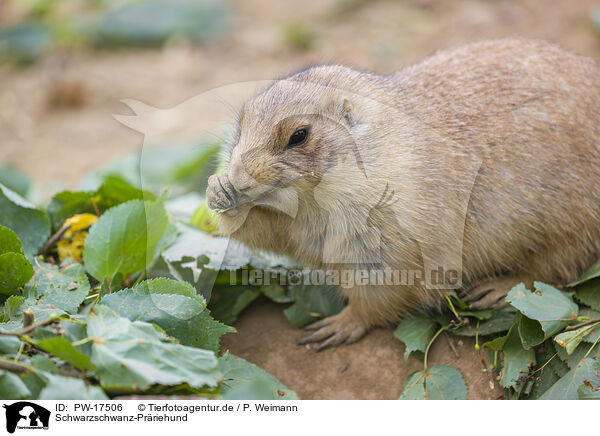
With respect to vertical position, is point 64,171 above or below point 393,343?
below

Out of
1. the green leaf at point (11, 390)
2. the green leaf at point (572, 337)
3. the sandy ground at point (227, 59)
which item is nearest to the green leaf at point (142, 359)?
the green leaf at point (11, 390)

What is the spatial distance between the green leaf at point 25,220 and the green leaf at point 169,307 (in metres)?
1.11

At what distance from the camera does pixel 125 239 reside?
155 inches

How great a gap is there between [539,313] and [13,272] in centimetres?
296

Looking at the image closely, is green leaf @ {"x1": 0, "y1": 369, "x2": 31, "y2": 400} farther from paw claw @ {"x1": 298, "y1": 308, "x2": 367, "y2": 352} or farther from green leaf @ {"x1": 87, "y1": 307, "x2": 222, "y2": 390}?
paw claw @ {"x1": 298, "y1": 308, "x2": 367, "y2": 352}

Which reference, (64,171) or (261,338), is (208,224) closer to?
(261,338)

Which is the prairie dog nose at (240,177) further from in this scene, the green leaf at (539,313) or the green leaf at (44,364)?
the green leaf at (539,313)

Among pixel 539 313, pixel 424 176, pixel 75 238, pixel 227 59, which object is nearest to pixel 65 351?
pixel 75 238

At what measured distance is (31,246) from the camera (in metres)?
→ 4.14

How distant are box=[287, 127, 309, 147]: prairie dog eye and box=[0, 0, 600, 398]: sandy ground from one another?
415cm

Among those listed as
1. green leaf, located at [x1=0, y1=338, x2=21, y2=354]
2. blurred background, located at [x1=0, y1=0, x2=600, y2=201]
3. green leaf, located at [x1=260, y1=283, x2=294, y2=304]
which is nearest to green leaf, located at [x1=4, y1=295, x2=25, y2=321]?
green leaf, located at [x1=0, y1=338, x2=21, y2=354]

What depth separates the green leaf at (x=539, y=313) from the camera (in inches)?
138
